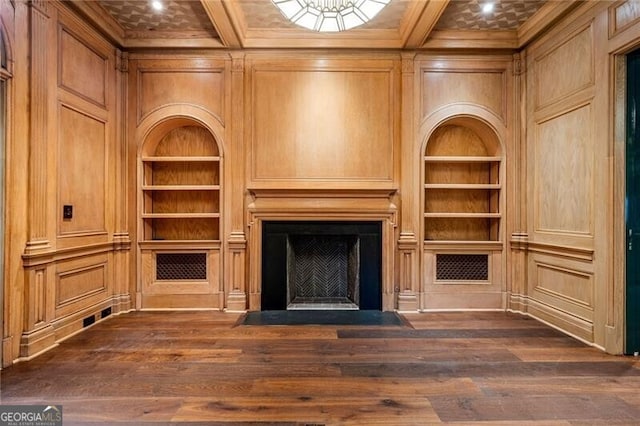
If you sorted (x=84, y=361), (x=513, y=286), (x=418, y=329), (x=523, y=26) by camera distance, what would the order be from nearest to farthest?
(x=84, y=361) < (x=418, y=329) < (x=523, y=26) < (x=513, y=286)

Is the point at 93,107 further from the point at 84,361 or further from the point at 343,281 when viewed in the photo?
the point at 343,281

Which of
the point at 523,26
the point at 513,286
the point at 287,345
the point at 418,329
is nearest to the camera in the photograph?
the point at 287,345

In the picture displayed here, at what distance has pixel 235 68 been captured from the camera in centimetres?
400

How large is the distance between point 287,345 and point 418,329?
4.20 ft

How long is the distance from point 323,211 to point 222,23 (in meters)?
2.12

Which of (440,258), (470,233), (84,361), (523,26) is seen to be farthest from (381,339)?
(523,26)

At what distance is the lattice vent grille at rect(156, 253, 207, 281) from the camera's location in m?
4.10

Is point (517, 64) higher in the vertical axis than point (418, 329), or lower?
higher

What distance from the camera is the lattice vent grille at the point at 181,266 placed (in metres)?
4.10

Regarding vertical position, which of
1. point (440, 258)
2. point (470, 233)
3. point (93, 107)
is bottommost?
point (440, 258)

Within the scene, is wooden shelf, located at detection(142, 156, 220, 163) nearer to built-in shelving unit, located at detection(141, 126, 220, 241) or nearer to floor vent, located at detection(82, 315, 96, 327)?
built-in shelving unit, located at detection(141, 126, 220, 241)

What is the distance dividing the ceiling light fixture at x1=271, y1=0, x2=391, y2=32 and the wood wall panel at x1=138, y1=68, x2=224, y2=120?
116 centimetres

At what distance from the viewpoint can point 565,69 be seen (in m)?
3.39

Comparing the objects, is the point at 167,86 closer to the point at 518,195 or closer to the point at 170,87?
the point at 170,87
